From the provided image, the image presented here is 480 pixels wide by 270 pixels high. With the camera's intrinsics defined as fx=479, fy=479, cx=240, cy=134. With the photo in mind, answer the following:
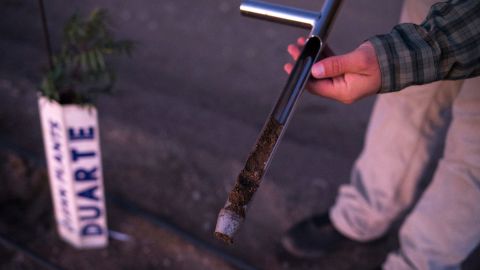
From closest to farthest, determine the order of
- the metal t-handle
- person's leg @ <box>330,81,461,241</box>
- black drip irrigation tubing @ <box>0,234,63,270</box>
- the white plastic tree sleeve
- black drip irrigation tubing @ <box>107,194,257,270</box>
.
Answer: the metal t-handle < the white plastic tree sleeve < person's leg @ <box>330,81,461,241</box> < black drip irrigation tubing @ <box>0,234,63,270</box> < black drip irrigation tubing @ <box>107,194,257,270</box>

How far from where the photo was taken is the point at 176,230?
225cm

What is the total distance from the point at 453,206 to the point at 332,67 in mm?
882

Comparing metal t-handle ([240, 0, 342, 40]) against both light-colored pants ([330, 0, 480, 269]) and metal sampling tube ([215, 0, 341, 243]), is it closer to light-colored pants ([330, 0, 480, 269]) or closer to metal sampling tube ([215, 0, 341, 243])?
metal sampling tube ([215, 0, 341, 243])

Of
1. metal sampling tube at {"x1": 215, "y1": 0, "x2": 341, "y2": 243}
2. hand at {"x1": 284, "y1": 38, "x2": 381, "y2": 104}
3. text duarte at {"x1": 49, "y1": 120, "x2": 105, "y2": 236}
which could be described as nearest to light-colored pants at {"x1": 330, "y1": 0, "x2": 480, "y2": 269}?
hand at {"x1": 284, "y1": 38, "x2": 381, "y2": 104}

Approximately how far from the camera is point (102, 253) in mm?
2129

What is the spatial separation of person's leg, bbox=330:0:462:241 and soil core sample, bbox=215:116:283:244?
1071 mm

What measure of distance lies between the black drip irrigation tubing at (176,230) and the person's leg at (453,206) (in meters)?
0.68

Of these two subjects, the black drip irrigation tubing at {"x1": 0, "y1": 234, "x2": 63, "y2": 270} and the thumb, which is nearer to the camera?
the thumb

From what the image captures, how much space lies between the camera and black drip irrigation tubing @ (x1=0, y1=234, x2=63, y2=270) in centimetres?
201

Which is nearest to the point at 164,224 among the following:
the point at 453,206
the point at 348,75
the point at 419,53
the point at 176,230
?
the point at 176,230

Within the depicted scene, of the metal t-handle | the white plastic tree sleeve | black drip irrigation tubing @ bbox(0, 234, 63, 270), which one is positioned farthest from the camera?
black drip irrigation tubing @ bbox(0, 234, 63, 270)

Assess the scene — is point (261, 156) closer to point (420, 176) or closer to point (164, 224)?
point (420, 176)

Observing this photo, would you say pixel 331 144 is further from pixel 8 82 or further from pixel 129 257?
pixel 8 82

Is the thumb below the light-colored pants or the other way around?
the other way around
